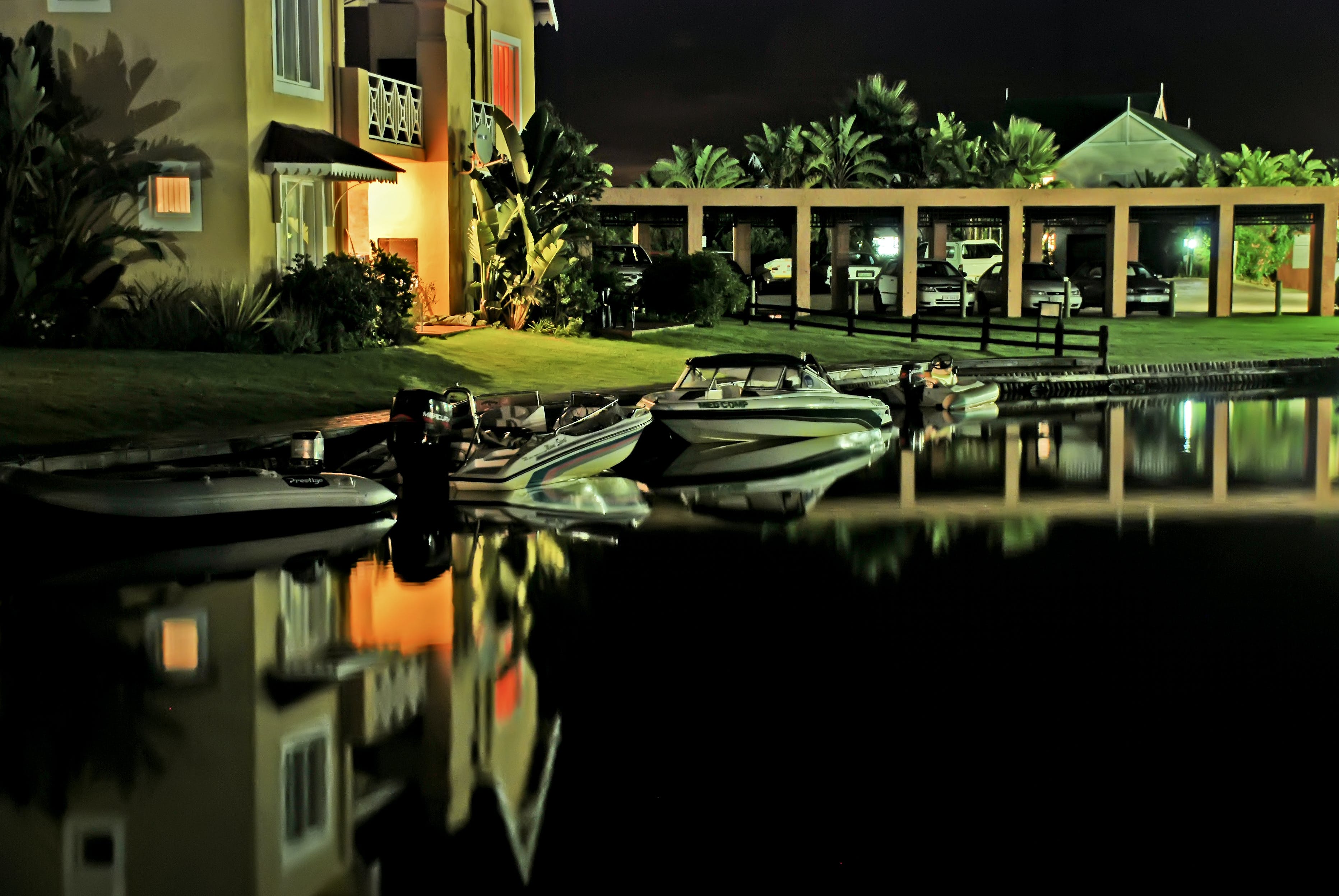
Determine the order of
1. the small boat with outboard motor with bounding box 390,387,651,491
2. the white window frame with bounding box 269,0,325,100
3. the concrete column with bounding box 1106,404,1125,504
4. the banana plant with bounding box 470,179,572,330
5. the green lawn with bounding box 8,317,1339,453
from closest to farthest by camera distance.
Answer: the small boat with outboard motor with bounding box 390,387,651,491 → the concrete column with bounding box 1106,404,1125,504 → the green lawn with bounding box 8,317,1339,453 → the white window frame with bounding box 269,0,325,100 → the banana plant with bounding box 470,179,572,330

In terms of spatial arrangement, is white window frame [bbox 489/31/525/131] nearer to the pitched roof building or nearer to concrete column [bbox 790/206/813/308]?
concrete column [bbox 790/206/813/308]

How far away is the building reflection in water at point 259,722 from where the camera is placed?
6.43 metres

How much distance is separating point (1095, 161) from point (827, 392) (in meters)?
60.0

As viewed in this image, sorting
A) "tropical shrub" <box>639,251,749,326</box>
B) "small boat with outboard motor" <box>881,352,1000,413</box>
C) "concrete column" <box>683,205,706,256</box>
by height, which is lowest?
"small boat with outboard motor" <box>881,352,1000,413</box>

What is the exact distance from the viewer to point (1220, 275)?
5462 cm

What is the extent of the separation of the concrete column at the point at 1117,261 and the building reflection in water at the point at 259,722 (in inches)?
1691

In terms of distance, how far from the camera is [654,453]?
22.5m

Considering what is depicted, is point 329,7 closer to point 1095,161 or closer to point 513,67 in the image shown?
point 513,67

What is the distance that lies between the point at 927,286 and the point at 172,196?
28662 millimetres

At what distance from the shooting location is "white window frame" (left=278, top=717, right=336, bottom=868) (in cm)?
645

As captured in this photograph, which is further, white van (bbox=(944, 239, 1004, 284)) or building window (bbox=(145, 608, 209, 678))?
white van (bbox=(944, 239, 1004, 284))

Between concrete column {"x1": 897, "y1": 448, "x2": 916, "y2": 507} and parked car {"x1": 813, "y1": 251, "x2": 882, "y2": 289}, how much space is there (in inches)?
1113

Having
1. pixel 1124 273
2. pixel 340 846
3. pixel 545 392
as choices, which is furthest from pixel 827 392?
pixel 1124 273

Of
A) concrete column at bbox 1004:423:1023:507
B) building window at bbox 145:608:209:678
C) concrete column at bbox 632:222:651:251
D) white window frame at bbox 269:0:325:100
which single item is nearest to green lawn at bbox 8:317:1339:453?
white window frame at bbox 269:0:325:100
